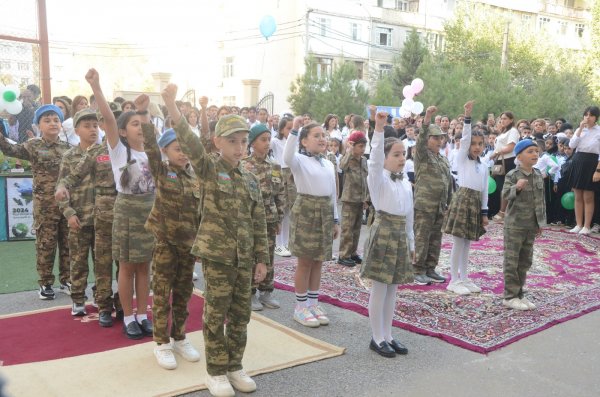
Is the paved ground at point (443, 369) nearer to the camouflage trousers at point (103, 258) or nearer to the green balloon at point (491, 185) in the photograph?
the camouflage trousers at point (103, 258)

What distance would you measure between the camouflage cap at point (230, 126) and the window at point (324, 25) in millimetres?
31054

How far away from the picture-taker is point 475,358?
14.4 ft

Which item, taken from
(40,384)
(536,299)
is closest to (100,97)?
(40,384)

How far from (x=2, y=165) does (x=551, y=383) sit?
25.5ft

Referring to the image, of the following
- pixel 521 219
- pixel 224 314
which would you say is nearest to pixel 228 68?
pixel 521 219

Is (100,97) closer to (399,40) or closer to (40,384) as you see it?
(40,384)

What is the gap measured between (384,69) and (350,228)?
29.9 metres

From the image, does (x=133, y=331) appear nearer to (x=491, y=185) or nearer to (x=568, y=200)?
(x=491, y=185)

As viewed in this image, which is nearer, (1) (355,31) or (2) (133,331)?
(2) (133,331)

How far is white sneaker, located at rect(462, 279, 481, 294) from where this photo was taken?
20.3 feet

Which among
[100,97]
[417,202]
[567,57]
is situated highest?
[567,57]

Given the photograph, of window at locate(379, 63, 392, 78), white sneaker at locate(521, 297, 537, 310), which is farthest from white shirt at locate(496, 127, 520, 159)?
window at locate(379, 63, 392, 78)

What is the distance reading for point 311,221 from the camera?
5.07 m

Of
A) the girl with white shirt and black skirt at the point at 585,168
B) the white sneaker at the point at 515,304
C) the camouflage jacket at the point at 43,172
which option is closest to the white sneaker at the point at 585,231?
the girl with white shirt and black skirt at the point at 585,168
